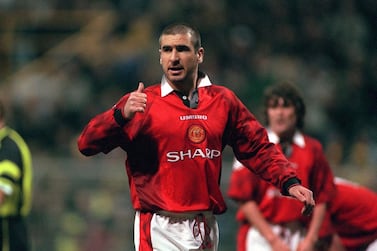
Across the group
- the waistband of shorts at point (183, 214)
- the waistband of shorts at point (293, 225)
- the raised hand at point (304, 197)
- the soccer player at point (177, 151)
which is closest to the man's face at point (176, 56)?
the soccer player at point (177, 151)

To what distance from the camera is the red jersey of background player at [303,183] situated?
762 centimetres

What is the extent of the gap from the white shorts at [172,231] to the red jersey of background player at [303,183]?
1.80m

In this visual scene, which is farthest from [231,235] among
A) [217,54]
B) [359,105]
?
[217,54]

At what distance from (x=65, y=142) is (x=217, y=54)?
2.56m

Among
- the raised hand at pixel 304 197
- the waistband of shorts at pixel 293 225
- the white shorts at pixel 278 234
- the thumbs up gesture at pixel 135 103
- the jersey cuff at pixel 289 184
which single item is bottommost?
the white shorts at pixel 278 234

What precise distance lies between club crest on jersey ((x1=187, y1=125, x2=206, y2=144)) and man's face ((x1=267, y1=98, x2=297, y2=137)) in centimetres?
191

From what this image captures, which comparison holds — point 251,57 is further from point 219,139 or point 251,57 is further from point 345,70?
point 219,139

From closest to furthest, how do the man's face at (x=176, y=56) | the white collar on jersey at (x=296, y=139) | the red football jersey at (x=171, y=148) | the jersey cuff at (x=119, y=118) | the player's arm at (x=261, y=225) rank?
the jersey cuff at (x=119, y=118), the red football jersey at (x=171, y=148), the man's face at (x=176, y=56), the player's arm at (x=261, y=225), the white collar on jersey at (x=296, y=139)

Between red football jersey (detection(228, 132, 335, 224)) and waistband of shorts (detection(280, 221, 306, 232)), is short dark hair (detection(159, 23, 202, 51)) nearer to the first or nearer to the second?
red football jersey (detection(228, 132, 335, 224))

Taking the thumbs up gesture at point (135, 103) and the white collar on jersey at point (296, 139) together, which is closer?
the thumbs up gesture at point (135, 103)

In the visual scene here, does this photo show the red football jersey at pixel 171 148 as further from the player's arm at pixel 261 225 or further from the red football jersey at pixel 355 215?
the red football jersey at pixel 355 215

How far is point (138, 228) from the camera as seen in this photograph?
5887 millimetres

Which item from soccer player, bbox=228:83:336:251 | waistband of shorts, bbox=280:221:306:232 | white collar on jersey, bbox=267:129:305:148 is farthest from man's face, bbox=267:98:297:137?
waistband of shorts, bbox=280:221:306:232

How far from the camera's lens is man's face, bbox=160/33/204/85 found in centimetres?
577
